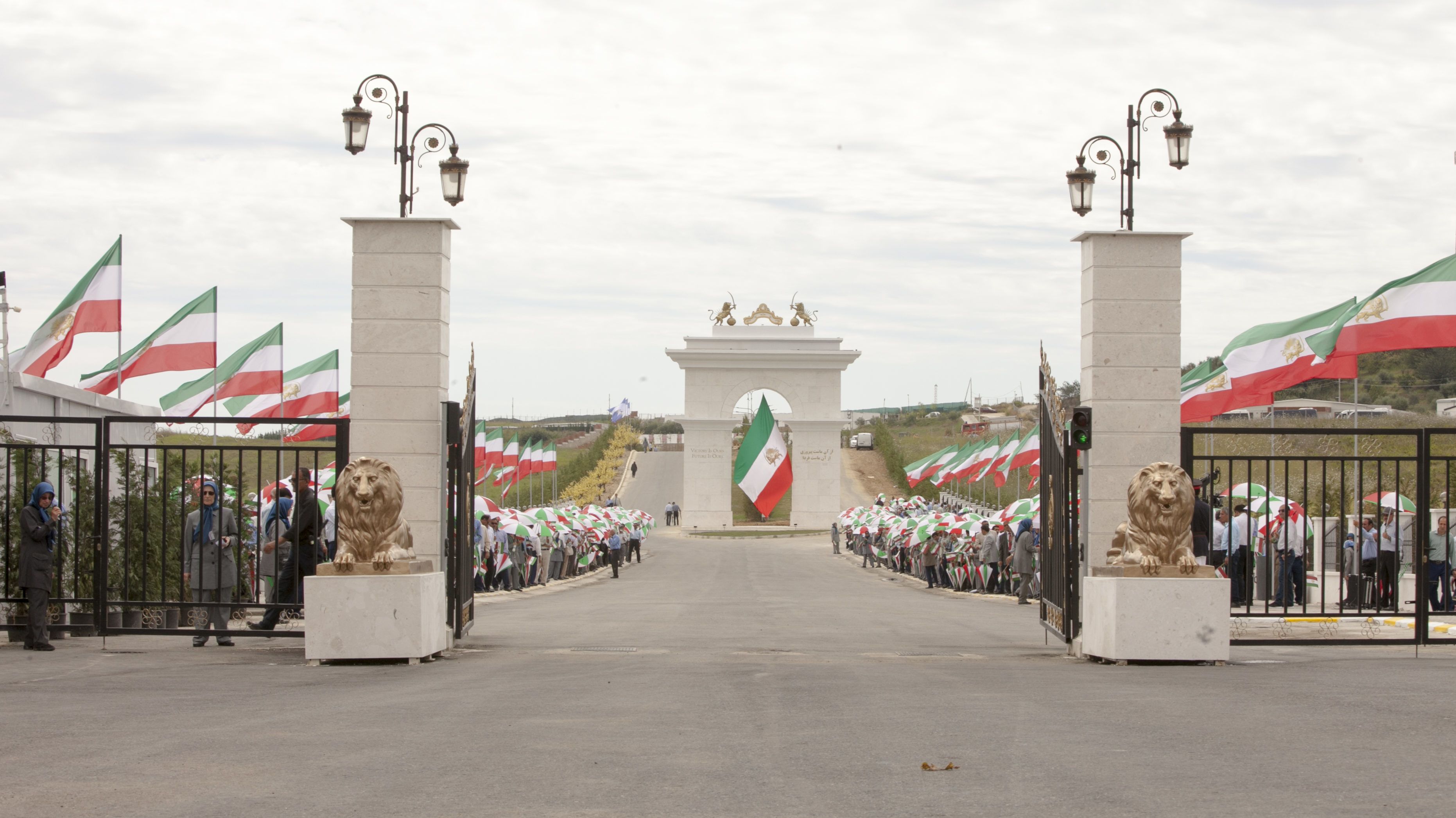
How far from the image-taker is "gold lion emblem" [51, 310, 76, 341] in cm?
2127

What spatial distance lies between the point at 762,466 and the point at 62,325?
19.4 meters

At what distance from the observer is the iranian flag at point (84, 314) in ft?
69.1

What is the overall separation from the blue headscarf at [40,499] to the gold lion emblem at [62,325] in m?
8.74

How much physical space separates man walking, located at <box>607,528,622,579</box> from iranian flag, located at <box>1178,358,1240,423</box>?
17394 mm

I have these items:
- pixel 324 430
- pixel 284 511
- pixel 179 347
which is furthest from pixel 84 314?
pixel 324 430

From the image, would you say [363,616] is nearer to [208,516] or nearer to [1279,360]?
[208,516]

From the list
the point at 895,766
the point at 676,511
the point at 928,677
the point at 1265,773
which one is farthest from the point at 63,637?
the point at 676,511

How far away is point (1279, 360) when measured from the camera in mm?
20672

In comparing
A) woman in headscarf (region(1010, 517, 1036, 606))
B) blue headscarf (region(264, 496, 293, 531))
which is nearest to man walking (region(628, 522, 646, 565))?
woman in headscarf (region(1010, 517, 1036, 606))

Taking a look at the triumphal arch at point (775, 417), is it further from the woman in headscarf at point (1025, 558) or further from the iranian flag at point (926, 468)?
the woman in headscarf at point (1025, 558)

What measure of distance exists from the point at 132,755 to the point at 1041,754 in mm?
4856

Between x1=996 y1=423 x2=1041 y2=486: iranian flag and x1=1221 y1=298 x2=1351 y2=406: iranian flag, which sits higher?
x1=1221 y1=298 x2=1351 y2=406: iranian flag

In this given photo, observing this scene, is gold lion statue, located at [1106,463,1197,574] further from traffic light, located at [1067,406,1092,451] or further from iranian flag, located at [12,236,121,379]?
iranian flag, located at [12,236,121,379]

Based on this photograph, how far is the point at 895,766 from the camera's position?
6996 mm
